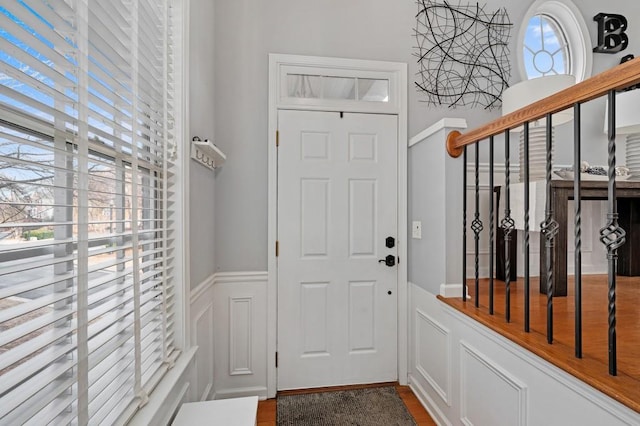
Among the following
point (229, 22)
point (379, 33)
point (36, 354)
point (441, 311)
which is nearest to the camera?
point (36, 354)

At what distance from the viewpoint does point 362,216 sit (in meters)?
2.28

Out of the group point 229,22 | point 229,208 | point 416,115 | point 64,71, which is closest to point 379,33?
point 416,115

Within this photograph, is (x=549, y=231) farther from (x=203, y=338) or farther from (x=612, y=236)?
(x=203, y=338)

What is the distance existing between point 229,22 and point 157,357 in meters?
2.17

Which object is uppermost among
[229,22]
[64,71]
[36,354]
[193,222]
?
[229,22]

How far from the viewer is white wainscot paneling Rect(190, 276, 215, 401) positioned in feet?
5.27

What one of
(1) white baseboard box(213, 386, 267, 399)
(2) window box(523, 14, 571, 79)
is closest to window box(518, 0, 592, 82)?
(2) window box(523, 14, 571, 79)

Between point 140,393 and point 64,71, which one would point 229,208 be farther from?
point 64,71

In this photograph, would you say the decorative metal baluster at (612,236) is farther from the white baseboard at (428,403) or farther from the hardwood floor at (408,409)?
the hardwood floor at (408,409)

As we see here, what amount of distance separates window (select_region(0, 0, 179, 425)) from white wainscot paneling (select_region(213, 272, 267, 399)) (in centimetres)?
96

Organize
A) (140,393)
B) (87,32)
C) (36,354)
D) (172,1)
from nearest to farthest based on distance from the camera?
1. (36,354)
2. (87,32)
3. (140,393)
4. (172,1)

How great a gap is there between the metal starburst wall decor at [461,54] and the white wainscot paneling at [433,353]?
169 cm

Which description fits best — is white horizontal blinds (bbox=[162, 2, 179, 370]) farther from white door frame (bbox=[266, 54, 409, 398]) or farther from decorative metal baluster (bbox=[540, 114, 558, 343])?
decorative metal baluster (bbox=[540, 114, 558, 343])

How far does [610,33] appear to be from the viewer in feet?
8.39
